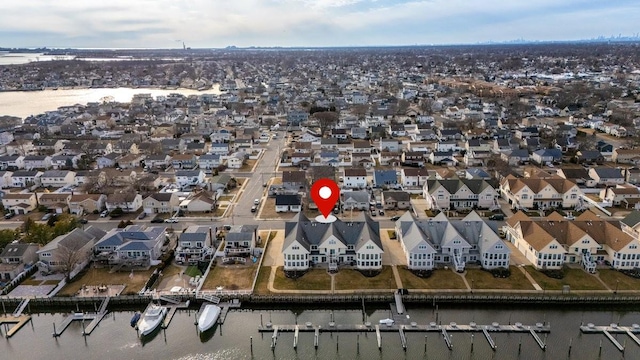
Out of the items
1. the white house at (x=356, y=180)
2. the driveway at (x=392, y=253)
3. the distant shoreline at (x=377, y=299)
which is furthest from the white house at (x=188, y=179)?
the driveway at (x=392, y=253)

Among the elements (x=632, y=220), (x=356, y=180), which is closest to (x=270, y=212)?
(x=356, y=180)

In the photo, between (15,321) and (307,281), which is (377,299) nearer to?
(307,281)

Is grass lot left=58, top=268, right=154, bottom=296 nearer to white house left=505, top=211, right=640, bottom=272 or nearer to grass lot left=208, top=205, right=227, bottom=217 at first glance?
grass lot left=208, top=205, right=227, bottom=217

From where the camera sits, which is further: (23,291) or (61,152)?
(61,152)

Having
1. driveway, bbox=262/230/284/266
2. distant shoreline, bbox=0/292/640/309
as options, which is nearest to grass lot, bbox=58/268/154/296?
distant shoreline, bbox=0/292/640/309

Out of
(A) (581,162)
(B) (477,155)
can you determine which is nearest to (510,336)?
(B) (477,155)

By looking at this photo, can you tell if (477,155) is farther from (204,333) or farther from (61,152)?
(61,152)
